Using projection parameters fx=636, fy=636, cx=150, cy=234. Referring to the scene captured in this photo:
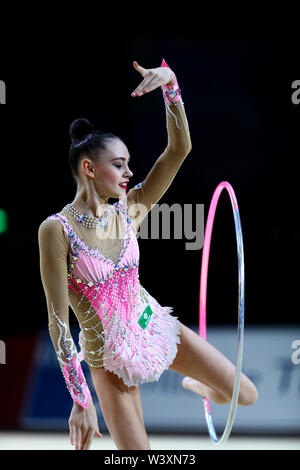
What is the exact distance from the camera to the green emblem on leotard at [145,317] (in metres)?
2.71

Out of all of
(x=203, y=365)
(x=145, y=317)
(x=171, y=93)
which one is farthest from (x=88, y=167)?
(x=203, y=365)

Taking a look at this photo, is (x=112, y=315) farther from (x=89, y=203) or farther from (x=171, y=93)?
(x=171, y=93)

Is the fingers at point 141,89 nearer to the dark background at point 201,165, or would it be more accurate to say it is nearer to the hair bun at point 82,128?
the hair bun at point 82,128

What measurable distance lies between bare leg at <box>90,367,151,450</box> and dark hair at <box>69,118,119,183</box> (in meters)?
0.89

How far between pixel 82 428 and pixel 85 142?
1179 millimetres

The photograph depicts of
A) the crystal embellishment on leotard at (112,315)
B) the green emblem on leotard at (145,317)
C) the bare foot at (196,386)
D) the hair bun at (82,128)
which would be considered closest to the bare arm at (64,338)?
the crystal embellishment on leotard at (112,315)

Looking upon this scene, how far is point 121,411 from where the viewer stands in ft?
8.08

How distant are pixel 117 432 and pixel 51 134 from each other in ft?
10.2

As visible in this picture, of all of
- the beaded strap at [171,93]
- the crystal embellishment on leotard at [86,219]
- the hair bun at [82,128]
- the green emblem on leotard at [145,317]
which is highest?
the beaded strap at [171,93]

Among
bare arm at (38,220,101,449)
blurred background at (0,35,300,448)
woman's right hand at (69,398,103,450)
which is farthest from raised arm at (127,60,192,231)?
blurred background at (0,35,300,448)

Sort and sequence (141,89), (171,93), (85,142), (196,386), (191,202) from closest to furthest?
(141,89) → (85,142) → (171,93) → (196,386) → (191,202)

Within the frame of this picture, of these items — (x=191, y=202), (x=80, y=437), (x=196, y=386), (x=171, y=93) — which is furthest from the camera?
(x=191, y=202)

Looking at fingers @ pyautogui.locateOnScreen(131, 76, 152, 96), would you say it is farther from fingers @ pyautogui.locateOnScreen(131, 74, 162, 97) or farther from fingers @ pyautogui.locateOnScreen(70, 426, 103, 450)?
fingers @ pyautogui.locateOnScreen(70, 426, 103, 450)

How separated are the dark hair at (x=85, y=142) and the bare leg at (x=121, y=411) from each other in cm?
89
